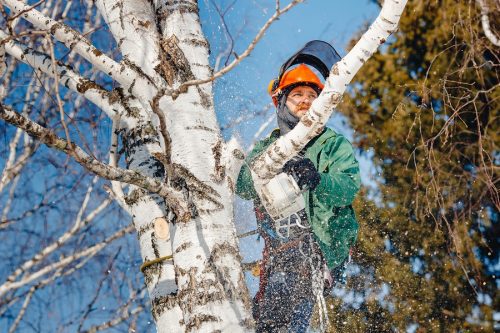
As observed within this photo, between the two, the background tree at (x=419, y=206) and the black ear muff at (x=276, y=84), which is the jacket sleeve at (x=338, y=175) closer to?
the black ear muff at (x=276, y=84)

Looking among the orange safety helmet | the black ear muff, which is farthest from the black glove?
the black ear muff

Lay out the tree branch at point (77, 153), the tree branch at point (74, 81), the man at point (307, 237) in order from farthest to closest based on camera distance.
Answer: the man at point (307, 237) → the tree branch at point (74, 81) → the tree branch at point (77, 153)

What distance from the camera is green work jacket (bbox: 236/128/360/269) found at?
2678 mm

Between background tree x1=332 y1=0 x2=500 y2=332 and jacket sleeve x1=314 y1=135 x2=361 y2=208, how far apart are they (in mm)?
2571

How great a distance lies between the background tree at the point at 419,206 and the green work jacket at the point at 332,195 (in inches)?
101

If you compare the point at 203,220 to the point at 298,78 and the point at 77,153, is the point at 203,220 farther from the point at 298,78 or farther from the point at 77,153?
the point at 298,78

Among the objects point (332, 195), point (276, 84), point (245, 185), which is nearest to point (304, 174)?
point (332, 195)

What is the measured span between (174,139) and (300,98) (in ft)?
4.82

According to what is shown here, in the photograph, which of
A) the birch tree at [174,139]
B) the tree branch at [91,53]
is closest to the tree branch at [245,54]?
the birch tree at [174,139]

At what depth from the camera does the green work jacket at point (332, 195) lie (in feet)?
8.79

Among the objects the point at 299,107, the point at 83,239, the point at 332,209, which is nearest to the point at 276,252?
the point at 332,209

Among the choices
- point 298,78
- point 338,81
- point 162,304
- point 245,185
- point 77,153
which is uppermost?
point 298,78

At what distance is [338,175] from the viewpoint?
273 cm

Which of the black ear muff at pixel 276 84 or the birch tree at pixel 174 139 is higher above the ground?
the black ear muff at pixel 276 84
